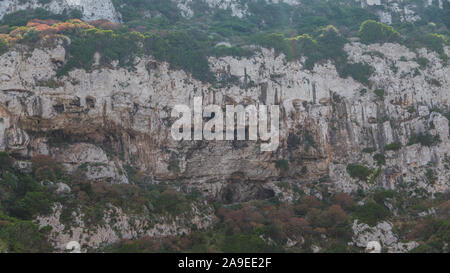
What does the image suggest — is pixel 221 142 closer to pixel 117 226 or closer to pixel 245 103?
pixel 245 103

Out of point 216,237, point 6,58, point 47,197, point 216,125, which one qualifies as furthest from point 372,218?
point 6,58

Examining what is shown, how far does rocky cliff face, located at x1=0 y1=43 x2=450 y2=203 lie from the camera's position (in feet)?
122

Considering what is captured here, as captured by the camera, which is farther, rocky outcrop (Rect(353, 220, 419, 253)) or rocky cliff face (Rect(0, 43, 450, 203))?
rocky cliff face (Rect(0, 43, 450, 203))

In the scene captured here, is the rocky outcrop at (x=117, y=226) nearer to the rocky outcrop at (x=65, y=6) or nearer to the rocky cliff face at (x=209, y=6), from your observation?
the rocky outcrop at (x=65, y=6)

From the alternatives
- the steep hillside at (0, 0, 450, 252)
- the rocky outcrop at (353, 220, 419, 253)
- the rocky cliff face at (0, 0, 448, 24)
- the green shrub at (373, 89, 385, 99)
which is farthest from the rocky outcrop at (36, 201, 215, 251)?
the rocky cliff face at (0, 0, 448, 24)

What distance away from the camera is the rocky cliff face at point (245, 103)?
122 ft

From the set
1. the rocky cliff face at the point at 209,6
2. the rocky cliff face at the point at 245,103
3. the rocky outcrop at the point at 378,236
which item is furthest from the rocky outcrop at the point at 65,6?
the rocky outcrop at the point at 378,236

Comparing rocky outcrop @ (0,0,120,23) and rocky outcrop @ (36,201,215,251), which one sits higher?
rocky outcrop @ (0,0,120,23)

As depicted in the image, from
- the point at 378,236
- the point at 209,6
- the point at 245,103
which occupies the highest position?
the point at 209,6

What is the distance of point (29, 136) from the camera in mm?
35906

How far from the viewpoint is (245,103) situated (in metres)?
42.6

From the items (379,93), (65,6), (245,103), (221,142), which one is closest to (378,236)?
(221,142)

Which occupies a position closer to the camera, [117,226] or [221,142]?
[117,226]

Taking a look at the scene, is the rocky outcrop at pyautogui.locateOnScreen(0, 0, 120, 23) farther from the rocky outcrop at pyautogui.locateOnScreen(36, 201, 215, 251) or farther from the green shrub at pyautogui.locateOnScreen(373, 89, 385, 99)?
the green shrub at pyautogui.locateOnScreen(373, 89, 385, 99)
